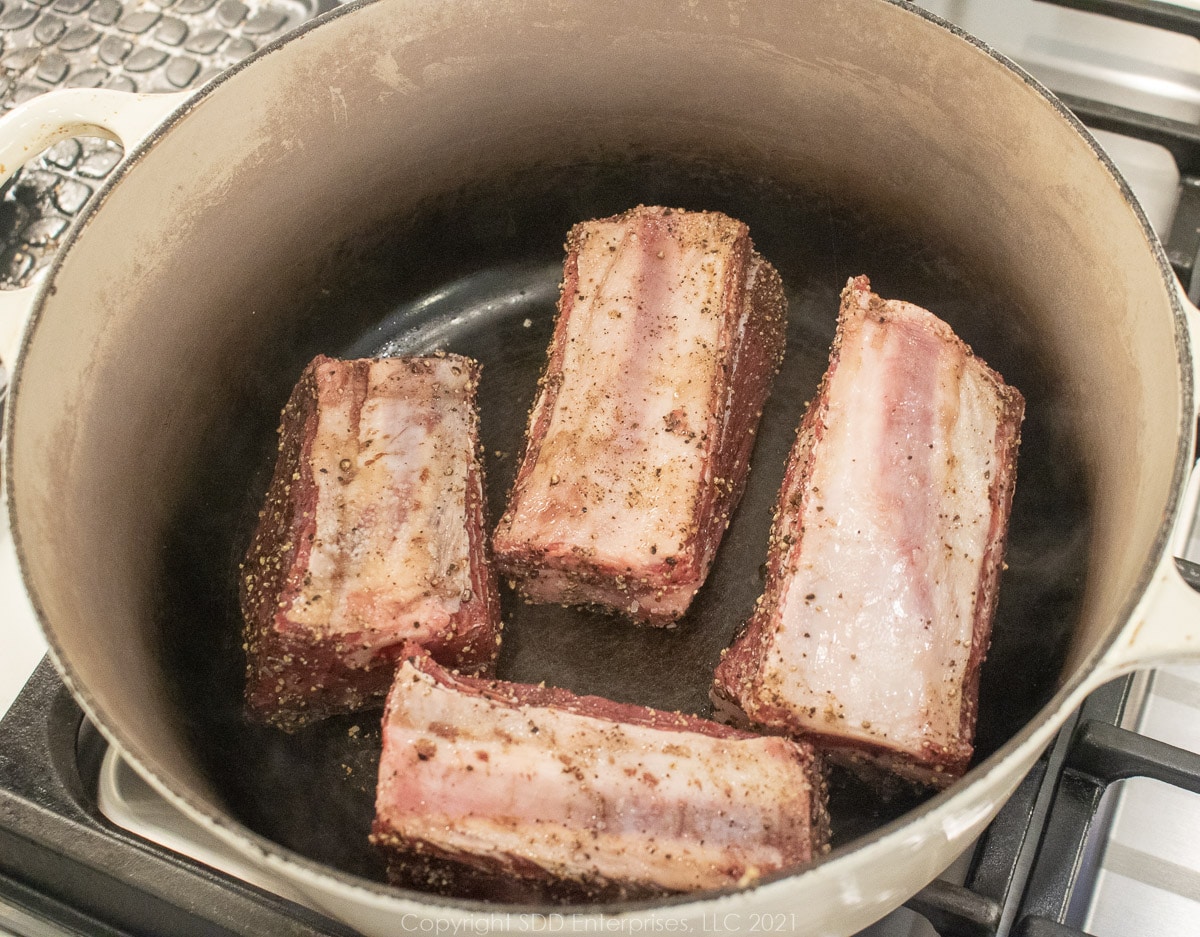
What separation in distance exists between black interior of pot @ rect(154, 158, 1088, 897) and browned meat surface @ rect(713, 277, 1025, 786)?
0.32ft

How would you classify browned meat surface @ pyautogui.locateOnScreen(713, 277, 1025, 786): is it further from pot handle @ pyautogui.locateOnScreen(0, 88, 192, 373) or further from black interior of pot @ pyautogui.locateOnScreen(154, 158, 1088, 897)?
pot handle @ pyautogui.locateOnScreen(0, 88, 192, 373)

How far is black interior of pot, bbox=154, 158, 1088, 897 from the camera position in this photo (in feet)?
5.22

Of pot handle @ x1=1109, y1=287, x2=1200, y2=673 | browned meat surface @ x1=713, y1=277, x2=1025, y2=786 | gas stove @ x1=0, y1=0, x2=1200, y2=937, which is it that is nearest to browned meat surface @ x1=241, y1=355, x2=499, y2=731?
gas stove @ x1=0, y1=0, x2=1200, y2=937

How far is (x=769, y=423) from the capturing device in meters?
1.96

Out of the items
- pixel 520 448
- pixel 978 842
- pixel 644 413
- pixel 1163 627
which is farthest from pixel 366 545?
pixel 1163 627

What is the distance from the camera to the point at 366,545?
65.0 inches

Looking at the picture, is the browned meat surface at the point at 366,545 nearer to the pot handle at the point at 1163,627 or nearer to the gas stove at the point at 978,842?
the gas stove at the point at 978,842

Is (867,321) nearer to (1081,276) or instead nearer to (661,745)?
(1081,276)

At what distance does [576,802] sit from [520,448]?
794mm

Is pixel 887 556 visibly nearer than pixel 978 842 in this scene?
No

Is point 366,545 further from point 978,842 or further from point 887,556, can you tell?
point 978,842

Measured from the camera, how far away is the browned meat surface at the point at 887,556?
1481 millimetres

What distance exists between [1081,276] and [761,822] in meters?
0.99

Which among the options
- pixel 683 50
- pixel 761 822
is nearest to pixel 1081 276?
pixel 683 50
